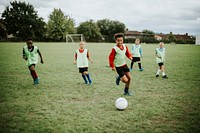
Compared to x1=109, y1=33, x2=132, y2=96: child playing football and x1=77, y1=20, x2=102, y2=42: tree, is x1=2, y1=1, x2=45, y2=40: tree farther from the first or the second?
x1=109, y1=33, x2=132, y2=96: child playing football

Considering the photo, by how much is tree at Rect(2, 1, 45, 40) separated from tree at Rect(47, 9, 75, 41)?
3.99 metres

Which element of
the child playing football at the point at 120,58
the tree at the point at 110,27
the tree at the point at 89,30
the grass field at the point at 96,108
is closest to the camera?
the grass field at the point at 96,108

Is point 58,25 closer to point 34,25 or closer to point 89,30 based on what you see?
point 34,25

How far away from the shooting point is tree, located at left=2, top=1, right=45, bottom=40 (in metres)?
72.2

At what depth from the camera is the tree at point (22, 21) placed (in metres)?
72.2

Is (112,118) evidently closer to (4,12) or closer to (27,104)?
(27,104)

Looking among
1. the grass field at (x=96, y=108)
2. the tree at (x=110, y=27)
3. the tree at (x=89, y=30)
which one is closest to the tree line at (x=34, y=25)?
the tree at (x=89, y=30)

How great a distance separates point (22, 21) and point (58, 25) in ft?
44.0

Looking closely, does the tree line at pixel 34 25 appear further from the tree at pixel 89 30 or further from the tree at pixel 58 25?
the tree at pixel 89 30

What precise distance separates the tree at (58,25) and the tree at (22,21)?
3.99 m

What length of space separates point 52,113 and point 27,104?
110cm

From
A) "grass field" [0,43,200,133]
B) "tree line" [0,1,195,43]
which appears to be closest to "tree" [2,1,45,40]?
"tree line" [0,1,195,43]

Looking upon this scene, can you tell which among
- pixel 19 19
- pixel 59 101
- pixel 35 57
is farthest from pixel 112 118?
pixel 19 19

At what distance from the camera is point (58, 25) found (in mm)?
73875
